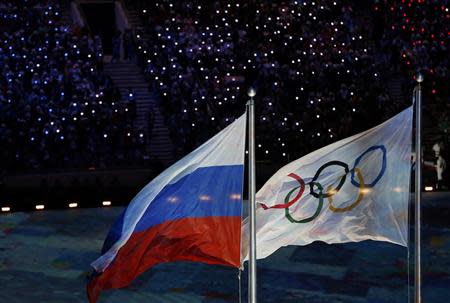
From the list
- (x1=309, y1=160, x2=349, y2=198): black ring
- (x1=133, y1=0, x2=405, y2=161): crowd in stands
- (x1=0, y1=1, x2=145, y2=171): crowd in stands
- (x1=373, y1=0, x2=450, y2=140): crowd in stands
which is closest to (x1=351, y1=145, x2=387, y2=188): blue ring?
(x1=309, y1=160, x2=349, y2=198): black ring

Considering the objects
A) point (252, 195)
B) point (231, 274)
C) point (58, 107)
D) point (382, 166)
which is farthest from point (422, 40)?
point (252, 195)

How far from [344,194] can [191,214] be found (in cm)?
199

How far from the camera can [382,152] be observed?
39.9 ft

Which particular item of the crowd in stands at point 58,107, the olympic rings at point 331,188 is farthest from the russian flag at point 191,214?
the crowd in stands at point 58,107

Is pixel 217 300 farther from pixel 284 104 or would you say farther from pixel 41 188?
pixel 284 104

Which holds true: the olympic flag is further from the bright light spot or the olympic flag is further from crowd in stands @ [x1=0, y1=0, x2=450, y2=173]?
crowd in stands @ [x1=0, y1=0, x2=450, y2=173]

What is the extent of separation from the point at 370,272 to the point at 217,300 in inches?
132

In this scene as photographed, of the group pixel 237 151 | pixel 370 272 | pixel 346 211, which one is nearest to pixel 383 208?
pixel 346 211

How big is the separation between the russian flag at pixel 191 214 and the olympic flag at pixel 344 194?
570 millimetres

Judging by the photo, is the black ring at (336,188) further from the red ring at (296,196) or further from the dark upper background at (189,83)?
the dark upper background at (189,83)

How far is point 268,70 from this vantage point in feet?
97.5

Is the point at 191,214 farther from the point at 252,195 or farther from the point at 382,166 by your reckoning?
the point at 382,166

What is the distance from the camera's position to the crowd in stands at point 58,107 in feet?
89.3

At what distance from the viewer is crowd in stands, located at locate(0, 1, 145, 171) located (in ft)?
89.3
